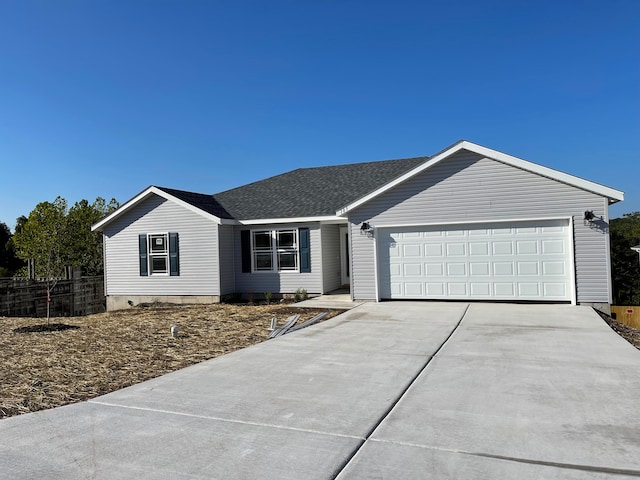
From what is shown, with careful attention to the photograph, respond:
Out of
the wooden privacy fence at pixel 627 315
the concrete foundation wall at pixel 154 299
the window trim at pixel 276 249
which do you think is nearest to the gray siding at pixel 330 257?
the window trim at pixel 276 249

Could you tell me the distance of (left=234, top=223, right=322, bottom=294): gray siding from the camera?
14633 millimetres

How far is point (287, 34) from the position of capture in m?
13.5

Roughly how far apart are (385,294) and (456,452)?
30.8 feet

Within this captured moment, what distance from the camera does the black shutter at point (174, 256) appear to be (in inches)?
605

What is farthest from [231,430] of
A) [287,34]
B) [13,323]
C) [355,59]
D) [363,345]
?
[355,59]

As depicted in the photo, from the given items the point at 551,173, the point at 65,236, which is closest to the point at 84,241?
the point at 65,236

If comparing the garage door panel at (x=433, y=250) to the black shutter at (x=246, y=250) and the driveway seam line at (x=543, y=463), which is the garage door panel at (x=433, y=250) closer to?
the black shutter at (x=246, y=250)

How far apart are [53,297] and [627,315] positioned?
20.4 meters

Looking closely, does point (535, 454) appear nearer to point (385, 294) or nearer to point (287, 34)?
point (385, 294)

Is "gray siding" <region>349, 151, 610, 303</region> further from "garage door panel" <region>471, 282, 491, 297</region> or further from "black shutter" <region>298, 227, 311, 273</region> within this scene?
"black shutter" <region>298, 227, 311, 273</region>

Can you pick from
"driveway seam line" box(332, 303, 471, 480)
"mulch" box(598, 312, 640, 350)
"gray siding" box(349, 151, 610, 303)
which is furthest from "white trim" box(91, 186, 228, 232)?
"mulch" box(598, 312, 640, 350)

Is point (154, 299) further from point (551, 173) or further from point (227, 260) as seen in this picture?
point (551, 173)

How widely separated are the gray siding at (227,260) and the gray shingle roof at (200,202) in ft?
1.89

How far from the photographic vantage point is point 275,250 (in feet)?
50.0
